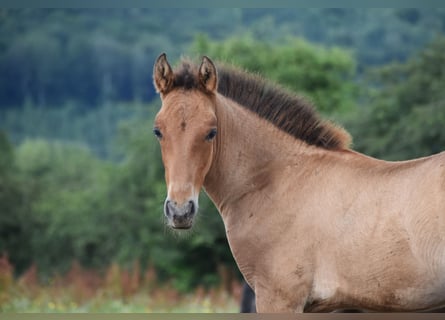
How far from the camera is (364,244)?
483 centimetres

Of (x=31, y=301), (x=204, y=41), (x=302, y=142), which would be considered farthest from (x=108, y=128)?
(x=302, y=142)

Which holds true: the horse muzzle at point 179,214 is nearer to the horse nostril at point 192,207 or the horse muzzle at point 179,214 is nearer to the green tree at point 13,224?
the horse nostril at point 192,207

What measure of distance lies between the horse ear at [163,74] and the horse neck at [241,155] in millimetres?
381

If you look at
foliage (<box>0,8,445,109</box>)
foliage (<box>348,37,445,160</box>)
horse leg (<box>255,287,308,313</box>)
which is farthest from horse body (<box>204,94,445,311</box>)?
foliage (<box>0,8,445,109</box>)

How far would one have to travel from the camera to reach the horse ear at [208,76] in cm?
530

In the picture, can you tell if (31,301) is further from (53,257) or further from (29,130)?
(29,130)

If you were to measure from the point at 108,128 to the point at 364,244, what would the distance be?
62.8 metres

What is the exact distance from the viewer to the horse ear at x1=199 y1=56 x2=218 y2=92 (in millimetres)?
5301

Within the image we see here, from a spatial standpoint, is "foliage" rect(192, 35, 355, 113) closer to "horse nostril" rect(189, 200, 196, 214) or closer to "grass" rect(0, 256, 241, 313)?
"grass" rect(0, 256, 241, 313)

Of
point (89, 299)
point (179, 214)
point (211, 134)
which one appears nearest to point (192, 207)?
point (179, 214)

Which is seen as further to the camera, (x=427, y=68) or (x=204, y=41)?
(x=204, y=41)

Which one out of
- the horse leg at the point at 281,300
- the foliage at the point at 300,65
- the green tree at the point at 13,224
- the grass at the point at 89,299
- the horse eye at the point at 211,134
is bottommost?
the green tree at the point at 13,224

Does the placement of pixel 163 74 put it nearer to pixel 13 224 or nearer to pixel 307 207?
pixel 307 207

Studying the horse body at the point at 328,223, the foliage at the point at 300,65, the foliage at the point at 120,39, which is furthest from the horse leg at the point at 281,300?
the foliage at the point at 120,39
